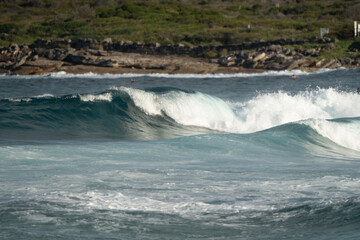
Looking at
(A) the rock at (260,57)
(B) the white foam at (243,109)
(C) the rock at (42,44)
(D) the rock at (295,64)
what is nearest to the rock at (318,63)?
(D) the rock at (295,64)

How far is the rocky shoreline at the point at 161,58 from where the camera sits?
5041cm

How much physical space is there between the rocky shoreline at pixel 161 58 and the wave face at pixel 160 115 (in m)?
24.6

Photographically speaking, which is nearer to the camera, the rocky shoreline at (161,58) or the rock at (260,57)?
the rocky shoreline at (161,58)

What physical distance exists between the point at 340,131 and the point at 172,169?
26.9ft

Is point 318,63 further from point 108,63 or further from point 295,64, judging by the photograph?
point 108,63

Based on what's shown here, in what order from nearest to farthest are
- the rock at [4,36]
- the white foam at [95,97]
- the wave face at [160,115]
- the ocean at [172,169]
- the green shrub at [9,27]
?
the ocean at [172,169]
the wave face at [160,115]
the white foam at [95,97]
the rock at [4,36]
the green shrub at [9,27]

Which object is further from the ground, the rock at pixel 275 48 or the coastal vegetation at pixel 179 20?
the coastal vegetation at pixel 179 20

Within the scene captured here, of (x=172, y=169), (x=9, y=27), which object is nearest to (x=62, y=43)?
(x=9, y=27)

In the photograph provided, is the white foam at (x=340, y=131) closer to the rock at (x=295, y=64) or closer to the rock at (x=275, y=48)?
the rock at (x=295, y=64)

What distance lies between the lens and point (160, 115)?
826 inches

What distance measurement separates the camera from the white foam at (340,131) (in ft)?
53.8

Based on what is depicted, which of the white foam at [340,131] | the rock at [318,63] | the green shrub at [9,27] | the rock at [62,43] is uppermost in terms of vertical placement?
the green shrub at [9,27]

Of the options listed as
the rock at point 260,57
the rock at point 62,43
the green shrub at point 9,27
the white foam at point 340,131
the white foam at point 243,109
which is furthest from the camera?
the green shrub at point 9,27

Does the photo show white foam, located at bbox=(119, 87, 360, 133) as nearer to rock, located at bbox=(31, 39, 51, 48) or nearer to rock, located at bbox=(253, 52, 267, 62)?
rock, located at bbox=(253, 52, 267, 62)
